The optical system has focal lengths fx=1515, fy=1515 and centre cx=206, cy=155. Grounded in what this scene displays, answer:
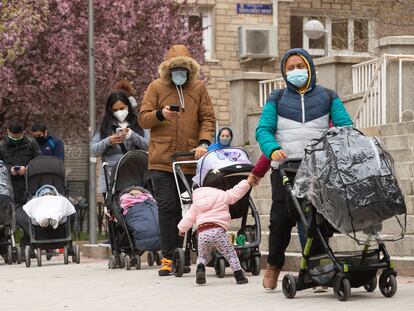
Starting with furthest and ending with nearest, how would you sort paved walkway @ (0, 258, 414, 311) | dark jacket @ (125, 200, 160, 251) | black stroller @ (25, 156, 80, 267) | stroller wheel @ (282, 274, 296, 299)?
1. black stroller @ (25, 156, 80, 267)
2. dark jacket @ (125, 200, 160, 251)
3. stroller wheel @ (282, 274, 296, 299)
4. paved walkway @ (0, 258, 414, 311)

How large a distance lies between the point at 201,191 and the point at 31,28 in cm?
1394

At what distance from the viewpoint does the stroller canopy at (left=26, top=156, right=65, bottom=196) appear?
18.2 metres

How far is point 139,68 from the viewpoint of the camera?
29.8 metres

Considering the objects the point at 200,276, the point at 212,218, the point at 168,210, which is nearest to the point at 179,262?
the point at 168,210

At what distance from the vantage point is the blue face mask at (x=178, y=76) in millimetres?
14359

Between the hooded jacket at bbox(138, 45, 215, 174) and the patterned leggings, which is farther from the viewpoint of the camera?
the hooded jacket at bbox(138, 45, 215, 174)

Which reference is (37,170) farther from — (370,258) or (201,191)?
(370,258)

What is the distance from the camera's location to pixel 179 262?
13.8m

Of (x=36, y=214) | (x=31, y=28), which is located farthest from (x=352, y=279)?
(x=31, y=28)

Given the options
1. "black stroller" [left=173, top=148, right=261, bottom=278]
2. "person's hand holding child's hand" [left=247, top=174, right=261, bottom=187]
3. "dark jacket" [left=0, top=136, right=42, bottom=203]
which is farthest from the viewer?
"dark jacket" [left=0, top=136, right=42, bottom=203]

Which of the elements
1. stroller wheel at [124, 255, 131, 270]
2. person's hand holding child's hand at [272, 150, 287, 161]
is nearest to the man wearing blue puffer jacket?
person's hand holding child's hand at [272, 150, 287, 161]

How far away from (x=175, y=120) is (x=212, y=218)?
5.40 ft

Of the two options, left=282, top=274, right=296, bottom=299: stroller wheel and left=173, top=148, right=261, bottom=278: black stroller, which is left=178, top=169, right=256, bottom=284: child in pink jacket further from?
left=282, top=274, right=296, bottom=299: stroller wheel

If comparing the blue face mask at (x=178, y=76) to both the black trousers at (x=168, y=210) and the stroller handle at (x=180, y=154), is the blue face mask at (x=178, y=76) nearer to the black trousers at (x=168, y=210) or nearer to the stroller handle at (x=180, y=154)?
the stroller handle at (x=180, y=154)
